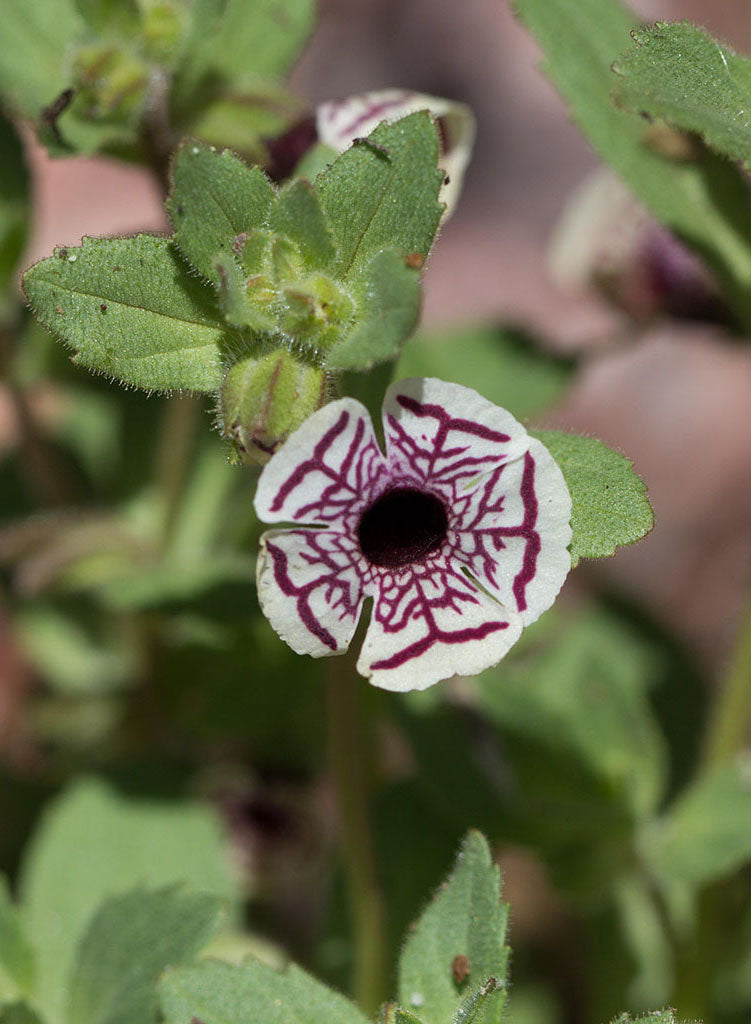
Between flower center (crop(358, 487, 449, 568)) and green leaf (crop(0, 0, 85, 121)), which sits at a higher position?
flower center (crop(358, 487, 449, 568))

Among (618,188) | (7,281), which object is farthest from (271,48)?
(618,188)

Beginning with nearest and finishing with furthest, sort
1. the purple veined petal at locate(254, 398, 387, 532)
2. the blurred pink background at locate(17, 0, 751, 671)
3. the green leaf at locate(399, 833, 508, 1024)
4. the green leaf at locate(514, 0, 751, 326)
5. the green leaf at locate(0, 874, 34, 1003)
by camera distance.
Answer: the purple veined petal at locate(254, 398, 387, 532) < the green leaf at locate(399, 833, 508, 1024) < the green leaf at locate(0, 874, 34, 1003) < the green leaf at locate(514, 0, 751, 326) < the blurred pink background at locate(17, 0, 751, 671)

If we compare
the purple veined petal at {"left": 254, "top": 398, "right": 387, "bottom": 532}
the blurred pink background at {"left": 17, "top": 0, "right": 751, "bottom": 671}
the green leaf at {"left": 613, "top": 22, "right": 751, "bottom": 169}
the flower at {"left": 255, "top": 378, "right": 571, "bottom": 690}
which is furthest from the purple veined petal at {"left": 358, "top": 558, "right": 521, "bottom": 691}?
the blurred pink background at {"left": 17, "top": 0, "right": 751, "bottom": 671}

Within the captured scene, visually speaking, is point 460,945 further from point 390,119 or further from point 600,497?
point 390,119

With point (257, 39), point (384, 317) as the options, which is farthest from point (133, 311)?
point (257, 39)

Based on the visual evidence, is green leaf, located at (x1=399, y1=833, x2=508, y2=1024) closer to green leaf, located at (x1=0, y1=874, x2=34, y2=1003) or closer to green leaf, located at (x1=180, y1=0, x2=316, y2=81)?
green leaf, located at (x1=0, y1=874, x2=34, y2=1003)

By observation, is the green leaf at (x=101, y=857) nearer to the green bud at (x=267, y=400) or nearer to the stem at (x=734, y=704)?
the stem at (x=734, y=704)

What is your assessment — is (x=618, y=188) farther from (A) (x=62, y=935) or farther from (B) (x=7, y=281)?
(A) (x=62, y=935)
